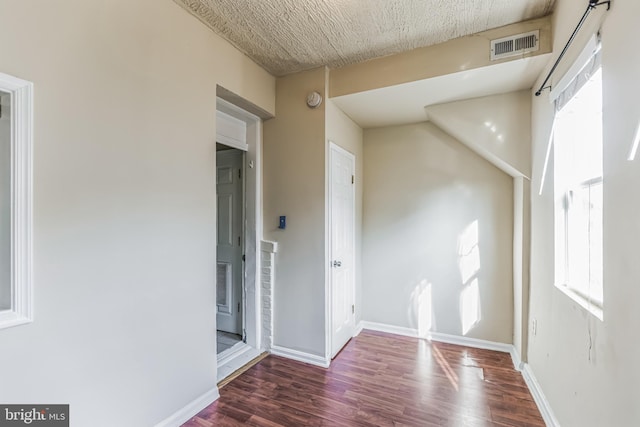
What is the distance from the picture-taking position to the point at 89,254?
4.80 feet

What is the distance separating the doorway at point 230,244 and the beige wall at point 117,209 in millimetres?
943

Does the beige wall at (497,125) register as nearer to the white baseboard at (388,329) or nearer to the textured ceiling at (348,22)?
the textured ceiling at (348,22)

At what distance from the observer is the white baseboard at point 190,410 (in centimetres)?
184

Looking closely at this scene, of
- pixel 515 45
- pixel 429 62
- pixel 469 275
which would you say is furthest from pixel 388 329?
pixel 515 45

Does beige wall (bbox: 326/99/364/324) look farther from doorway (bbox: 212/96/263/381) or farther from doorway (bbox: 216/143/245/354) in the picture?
doorway (bbox: 216/143/245/354)

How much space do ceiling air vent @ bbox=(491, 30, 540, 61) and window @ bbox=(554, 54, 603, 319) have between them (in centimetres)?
51

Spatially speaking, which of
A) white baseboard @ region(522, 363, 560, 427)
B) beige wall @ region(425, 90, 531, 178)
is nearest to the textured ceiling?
beige wall @ region(425, 90, 531, 178)

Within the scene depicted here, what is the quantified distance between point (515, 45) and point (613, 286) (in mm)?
1782

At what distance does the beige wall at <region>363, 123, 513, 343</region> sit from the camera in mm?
2953

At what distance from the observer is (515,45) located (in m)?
2.09

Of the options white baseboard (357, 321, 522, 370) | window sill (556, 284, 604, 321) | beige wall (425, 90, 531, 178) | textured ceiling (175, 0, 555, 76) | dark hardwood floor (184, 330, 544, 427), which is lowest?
dark hardwood floor (184, 330, 544, 427)

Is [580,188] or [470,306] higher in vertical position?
[580,188]

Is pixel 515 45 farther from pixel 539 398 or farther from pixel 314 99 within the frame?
pixel 539 398

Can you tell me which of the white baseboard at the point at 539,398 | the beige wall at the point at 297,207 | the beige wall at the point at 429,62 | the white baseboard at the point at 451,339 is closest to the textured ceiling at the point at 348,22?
the beige wall at the point at 429,62
